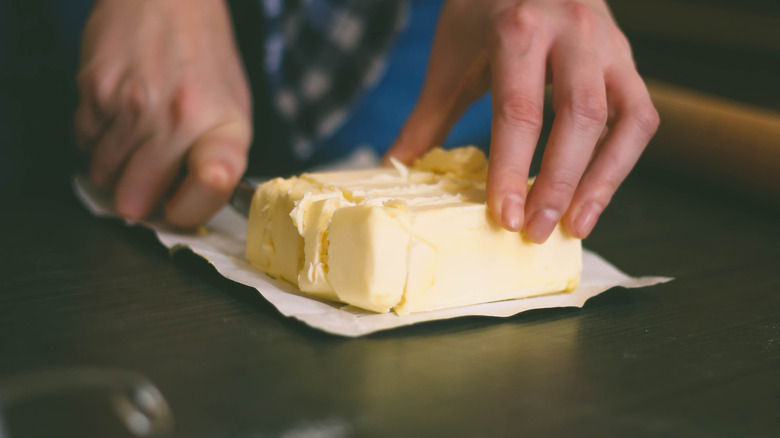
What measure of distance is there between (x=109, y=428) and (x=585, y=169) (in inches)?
28.8

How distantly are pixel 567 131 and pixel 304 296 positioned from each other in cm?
43

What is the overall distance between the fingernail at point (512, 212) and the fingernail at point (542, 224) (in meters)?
Answer: 0.03

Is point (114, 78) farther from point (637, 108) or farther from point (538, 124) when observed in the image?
point (637, 108)

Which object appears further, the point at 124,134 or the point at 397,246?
the point at 124,134

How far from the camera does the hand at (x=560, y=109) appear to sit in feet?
2.99

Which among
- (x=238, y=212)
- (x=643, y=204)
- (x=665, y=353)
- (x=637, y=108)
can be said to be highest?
(x=637, y=108)

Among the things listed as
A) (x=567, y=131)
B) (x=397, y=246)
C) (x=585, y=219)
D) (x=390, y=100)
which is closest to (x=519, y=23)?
(x=567, y=131)

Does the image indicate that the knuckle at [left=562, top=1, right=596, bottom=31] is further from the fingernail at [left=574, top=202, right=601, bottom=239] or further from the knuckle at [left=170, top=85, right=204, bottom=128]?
→ the knuckle at [left=170, top=85, right=204, bottom=128]

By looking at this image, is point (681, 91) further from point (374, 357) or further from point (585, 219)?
point (374, 357)

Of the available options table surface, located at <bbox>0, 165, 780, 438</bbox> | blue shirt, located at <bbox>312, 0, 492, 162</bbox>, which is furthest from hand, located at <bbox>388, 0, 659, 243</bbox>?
blue shirt, located at <bbox>312, 0, 492, 162</bbox>

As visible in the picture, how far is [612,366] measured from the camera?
2.53 ft

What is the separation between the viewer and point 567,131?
95 centimetres

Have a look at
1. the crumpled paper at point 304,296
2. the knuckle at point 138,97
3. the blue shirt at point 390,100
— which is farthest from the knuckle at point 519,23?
the blue shirt at point 390,100

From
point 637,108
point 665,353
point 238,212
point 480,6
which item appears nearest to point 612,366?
point 665,353
